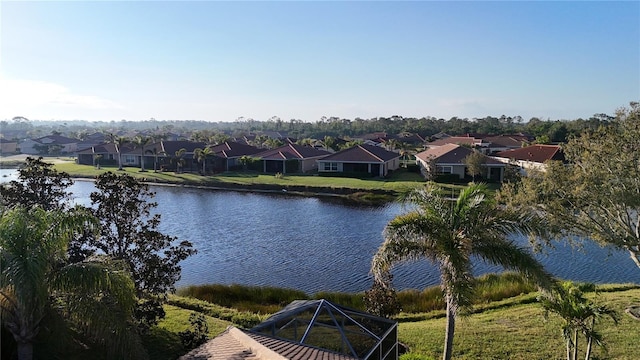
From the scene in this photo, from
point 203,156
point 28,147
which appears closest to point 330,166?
point 203,156

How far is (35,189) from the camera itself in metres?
15.9

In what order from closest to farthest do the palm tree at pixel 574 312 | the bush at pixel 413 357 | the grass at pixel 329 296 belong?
1. the palm tree at pixel 574 312
2. the bush at pixel 413 357
3. the grass at pixel 329 296

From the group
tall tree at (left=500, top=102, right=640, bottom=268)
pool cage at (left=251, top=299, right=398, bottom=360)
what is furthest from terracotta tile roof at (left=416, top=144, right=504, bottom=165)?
pool cage at (left=251, top=299, right=398, bottom=360)

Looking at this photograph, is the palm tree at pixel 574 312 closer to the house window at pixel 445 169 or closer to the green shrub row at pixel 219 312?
the green shrub row at pixel 219 312

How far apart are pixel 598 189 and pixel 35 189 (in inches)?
777

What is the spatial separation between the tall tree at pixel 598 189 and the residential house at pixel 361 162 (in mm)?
37572

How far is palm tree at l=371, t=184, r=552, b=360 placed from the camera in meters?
10.8

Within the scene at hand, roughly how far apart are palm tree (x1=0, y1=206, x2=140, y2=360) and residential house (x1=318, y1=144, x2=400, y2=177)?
4688 cm

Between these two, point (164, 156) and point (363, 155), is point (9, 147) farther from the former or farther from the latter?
point (363, 155)

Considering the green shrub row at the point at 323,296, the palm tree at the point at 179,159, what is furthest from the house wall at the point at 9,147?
the green shrub row at the point at 323,296

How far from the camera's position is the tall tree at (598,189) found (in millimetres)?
15438

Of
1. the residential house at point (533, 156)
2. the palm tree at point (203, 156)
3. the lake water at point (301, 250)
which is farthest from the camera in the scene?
the palm tree at point (203, 156)

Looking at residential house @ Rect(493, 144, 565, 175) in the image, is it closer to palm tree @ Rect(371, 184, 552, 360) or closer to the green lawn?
the green lawn

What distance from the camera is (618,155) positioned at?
1566 centimetres
